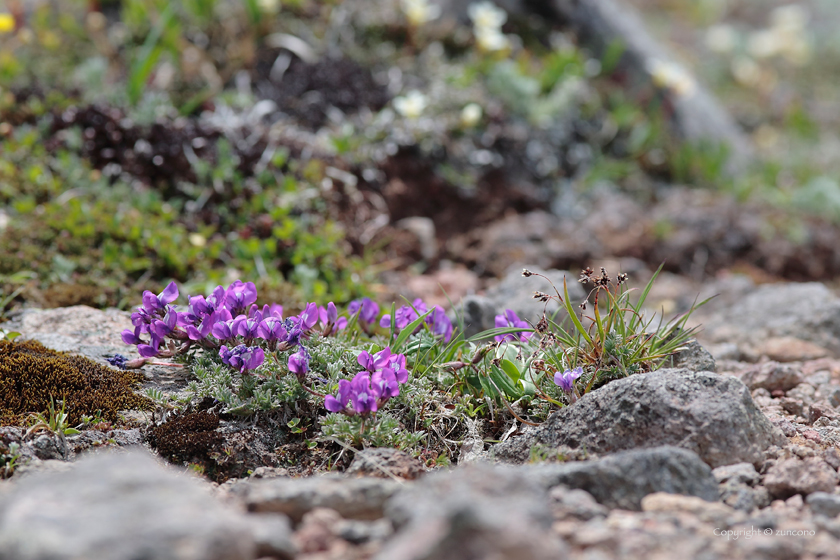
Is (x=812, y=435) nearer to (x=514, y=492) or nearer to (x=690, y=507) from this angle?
(x=690, y=507)

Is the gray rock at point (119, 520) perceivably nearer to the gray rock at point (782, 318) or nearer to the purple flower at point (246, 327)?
the purple flower at point (246, 327)

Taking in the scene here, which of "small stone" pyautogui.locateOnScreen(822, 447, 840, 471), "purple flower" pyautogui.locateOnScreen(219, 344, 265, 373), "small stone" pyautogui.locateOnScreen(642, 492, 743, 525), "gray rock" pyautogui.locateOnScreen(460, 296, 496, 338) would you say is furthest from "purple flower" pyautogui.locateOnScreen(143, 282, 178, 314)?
"small stone" pyautogui.locateOnScreen(822, 447, 840, 471)

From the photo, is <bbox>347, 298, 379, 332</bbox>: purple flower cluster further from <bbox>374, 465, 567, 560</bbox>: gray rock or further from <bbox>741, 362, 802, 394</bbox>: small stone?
<bbox>741, 362, 802, 394</bbox>: small stone

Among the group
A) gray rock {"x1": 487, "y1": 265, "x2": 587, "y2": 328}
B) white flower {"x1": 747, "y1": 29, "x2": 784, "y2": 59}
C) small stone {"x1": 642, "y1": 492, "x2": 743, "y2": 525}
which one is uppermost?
white flower {"x1": 747, "y1": 29, "x2": 784, "y2": 59}

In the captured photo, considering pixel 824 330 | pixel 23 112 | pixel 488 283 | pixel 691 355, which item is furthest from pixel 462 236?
pixel 23 112

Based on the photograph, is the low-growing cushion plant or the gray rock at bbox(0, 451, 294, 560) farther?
the low-growing cushion plant

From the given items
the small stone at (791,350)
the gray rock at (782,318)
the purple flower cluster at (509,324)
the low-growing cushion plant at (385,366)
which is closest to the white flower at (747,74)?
the gray rock at (782,318)
